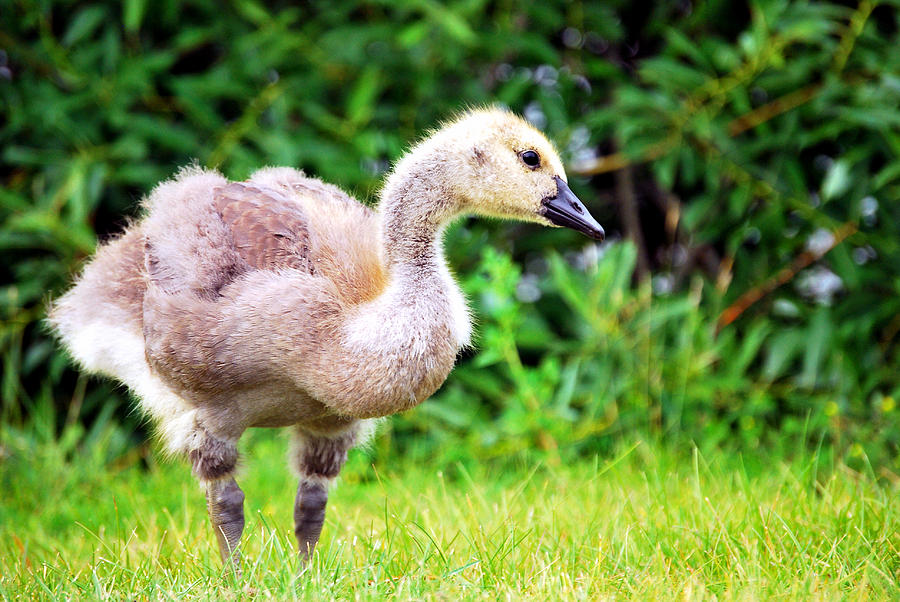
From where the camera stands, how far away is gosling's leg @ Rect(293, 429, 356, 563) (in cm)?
361

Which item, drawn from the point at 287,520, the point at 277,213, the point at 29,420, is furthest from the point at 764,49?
the point at 29,420

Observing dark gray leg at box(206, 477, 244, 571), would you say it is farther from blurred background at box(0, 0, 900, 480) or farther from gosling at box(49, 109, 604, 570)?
blurred background at box(0, 0, 900, 480)

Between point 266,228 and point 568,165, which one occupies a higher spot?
point 266,228

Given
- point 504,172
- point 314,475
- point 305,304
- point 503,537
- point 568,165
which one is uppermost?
point 504,172

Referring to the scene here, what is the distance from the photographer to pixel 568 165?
17.4 ft

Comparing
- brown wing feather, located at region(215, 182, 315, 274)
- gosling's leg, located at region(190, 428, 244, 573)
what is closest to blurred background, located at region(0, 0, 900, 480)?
brown wing feather, located at region(215, 182, 315, 274)

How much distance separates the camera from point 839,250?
493cm

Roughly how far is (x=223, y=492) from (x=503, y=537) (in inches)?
36.3

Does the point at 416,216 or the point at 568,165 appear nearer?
the point at 416,216

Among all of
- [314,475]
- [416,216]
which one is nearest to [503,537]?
[314,475]

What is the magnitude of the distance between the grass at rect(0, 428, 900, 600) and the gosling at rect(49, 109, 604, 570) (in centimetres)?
28

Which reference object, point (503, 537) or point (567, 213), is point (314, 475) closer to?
point (503, 537)

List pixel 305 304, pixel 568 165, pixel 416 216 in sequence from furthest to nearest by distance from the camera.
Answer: pixel 568 165 < pixel 416 216 < pixel 305 304

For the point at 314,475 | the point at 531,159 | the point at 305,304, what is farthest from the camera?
the point at 314,475
